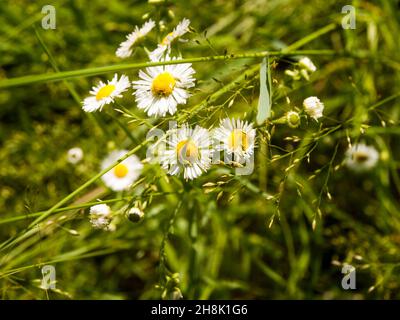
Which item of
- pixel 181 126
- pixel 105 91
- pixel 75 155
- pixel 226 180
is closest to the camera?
pixel 181 126

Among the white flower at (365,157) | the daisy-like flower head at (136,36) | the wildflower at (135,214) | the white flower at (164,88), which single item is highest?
the daisy-like flower head at (136,36)

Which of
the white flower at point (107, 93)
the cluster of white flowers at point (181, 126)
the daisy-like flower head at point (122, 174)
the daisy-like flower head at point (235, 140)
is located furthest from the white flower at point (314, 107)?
the daisy-like flower head at point (122, 174)

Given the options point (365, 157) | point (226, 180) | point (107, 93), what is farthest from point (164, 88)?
point (365, 157)

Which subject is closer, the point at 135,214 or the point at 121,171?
the point at 135,214

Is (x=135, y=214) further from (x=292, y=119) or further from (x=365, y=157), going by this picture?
(x=365, y=157)

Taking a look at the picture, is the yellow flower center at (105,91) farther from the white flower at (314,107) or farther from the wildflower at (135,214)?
the white flower at (314,107)

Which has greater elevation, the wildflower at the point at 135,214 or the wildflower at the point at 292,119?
the wildflower at the point at 292,119

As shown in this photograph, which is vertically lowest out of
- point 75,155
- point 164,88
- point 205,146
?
point 205,146
